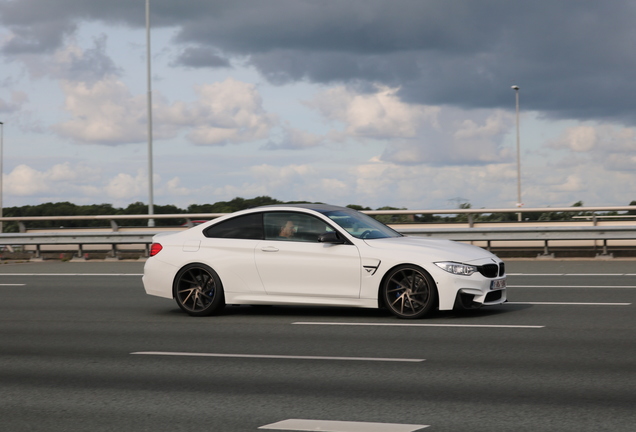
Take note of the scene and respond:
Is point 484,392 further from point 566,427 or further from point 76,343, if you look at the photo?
point 76,343

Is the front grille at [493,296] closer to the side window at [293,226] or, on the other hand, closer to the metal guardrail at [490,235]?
the side window at [293,226]

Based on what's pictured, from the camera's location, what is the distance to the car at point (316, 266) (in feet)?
33.8

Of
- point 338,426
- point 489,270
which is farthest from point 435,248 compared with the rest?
point 338,426

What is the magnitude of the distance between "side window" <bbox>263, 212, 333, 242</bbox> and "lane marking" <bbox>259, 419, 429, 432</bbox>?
5.33m

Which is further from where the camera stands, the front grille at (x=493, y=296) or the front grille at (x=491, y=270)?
the front grille at (x=493, y=296)

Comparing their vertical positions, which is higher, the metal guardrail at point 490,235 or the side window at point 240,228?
the side window at point 240,228

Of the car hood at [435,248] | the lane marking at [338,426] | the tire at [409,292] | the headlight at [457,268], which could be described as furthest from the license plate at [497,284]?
the lane marking at [338,426]

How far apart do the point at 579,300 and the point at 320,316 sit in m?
3.83

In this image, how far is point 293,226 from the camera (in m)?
11.2

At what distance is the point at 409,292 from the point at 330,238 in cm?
116

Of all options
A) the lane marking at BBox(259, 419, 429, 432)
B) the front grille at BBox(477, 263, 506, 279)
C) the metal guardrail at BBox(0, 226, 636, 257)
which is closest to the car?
the front grille at BBox(477, 263, 506, 279)

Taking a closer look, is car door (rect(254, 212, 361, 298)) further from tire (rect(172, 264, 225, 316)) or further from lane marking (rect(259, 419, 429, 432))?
lane marking (rect(259, 419, 429, 432))

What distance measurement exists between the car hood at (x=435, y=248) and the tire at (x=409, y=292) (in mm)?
240

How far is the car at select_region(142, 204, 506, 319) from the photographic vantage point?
10.3 m
